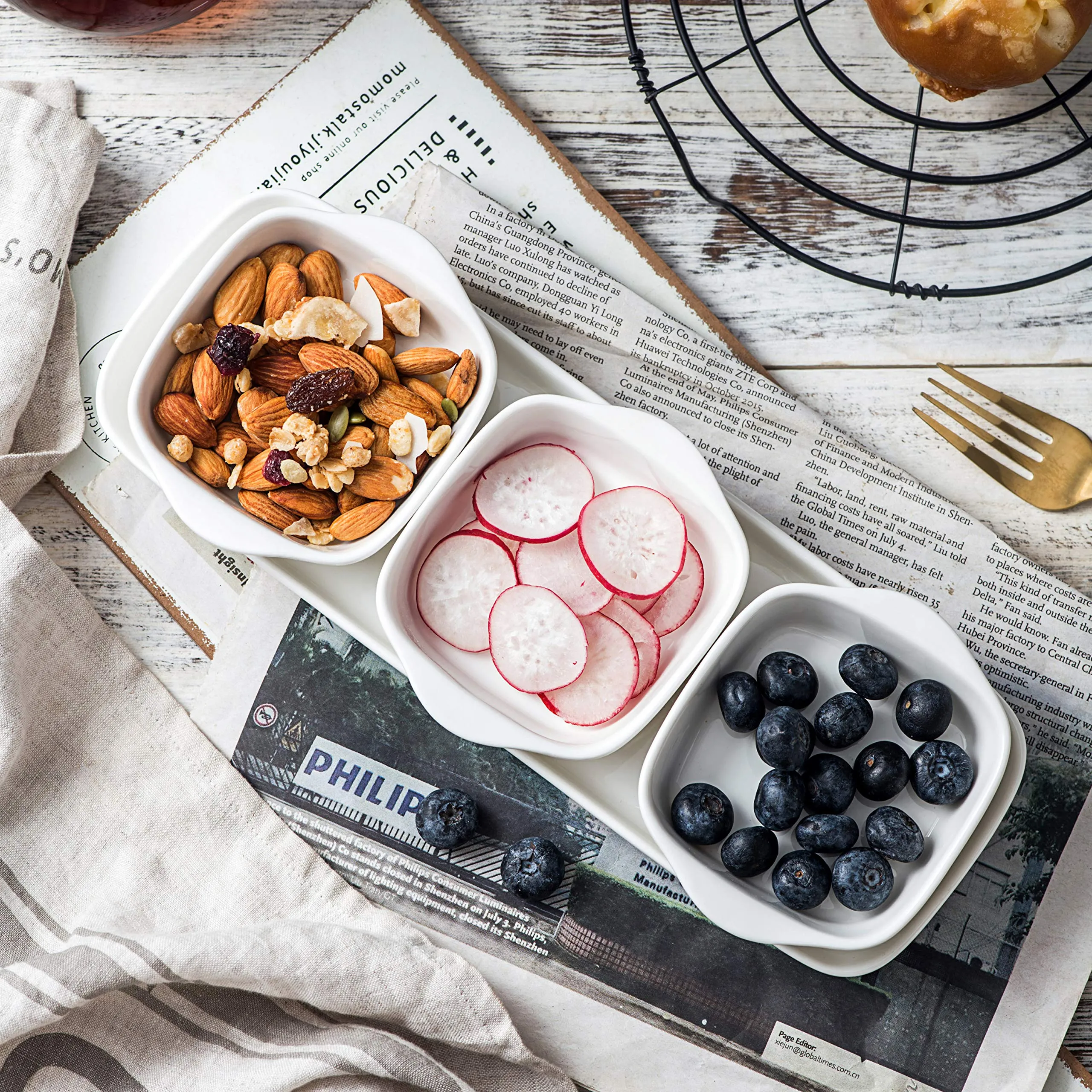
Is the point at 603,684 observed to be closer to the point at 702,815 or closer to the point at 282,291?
the point at 702,815

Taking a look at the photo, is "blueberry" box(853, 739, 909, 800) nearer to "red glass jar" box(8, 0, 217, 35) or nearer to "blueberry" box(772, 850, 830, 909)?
"blueberry" box(772, 850, 830, 909)

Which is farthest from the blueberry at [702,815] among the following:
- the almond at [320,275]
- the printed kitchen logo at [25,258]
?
the printed kitchen logo at [25,258]

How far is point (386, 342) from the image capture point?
91 cm

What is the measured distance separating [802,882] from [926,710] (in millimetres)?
175

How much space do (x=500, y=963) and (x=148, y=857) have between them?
Result: 0.36m

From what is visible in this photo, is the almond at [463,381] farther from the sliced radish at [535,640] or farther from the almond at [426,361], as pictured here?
the sliced radish at [535,640]

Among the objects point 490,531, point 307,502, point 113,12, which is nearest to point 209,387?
point 307,502

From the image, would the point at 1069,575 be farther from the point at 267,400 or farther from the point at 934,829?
the point at 267,400

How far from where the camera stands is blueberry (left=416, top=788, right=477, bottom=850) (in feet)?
3.05

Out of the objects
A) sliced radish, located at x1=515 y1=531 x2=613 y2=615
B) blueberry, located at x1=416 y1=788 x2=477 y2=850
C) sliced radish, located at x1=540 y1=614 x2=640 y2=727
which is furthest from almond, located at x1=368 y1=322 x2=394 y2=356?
blueberry, located at x1=416 y1=788 x2=477 y2=850

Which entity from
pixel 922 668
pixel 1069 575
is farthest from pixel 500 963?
pixel 1069 575

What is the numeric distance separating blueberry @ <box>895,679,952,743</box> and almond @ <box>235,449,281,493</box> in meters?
0.57

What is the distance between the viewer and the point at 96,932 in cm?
94

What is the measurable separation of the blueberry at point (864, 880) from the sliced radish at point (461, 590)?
36 centimetres
